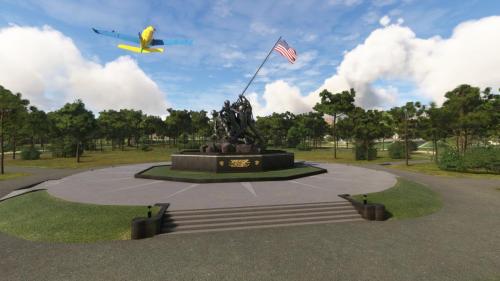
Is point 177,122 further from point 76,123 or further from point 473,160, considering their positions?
point 473,160

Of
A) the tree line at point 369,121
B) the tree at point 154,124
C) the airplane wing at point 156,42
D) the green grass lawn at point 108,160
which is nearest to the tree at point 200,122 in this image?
the tree at point 154,124

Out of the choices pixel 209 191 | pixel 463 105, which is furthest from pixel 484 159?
pixel 209 191

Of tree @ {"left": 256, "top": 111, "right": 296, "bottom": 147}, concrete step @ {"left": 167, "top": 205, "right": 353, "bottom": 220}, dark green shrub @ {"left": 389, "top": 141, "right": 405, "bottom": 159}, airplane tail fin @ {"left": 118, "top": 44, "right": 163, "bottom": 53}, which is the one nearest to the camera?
concrete step @ {"left": 167, "top": 205, "right": 353, "bottom": 220}

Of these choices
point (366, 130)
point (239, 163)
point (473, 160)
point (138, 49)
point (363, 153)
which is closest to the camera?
point (239, 163)

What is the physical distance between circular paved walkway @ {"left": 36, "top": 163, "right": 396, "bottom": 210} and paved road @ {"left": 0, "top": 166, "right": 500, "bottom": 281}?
9.28 feet

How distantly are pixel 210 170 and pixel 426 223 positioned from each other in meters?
15.0

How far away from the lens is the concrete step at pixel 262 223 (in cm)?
1015

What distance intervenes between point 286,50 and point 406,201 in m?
15.7

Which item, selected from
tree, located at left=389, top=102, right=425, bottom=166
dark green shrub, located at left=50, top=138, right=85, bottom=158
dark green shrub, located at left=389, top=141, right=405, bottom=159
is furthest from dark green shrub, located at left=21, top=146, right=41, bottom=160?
dark green shrub, located at left=389, top=141, right=405, bottom=159

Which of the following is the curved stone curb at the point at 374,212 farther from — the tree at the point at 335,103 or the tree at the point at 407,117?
the tree at the point at 335,103

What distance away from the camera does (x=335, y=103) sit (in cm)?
4319

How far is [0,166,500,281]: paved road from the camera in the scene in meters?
6.99

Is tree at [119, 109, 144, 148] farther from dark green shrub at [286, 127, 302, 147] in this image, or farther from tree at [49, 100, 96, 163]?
dark green shrub at [286, 127, 302, 147]

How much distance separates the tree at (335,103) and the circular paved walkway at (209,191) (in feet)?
84.6
